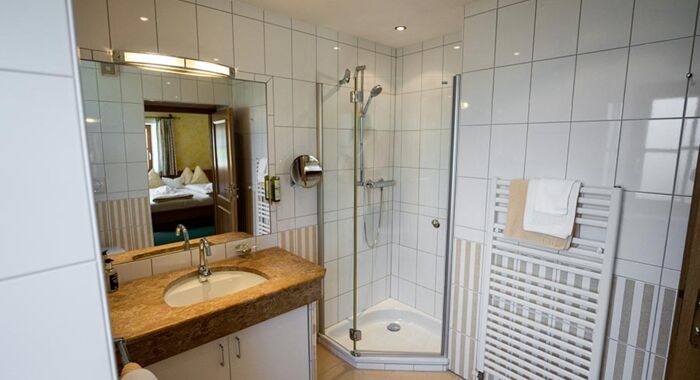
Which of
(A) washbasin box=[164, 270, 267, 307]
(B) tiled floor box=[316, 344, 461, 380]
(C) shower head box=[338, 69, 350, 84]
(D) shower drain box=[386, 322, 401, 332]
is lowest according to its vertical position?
(B) tiled floor box=[316, 344, 461, 380]

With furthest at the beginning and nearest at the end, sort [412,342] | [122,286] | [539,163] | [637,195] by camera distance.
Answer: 1. [412,342]
2. [539,163]
3. [122,286]
4. [637,195]

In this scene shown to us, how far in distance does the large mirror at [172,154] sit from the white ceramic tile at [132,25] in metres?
0.11

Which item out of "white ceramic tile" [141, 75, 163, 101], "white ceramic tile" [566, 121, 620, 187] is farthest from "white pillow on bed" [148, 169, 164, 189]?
"white ceramic tile" [566, 121, 620, 187]

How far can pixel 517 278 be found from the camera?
1863 millimetres

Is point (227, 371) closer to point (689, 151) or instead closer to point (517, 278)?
point (517, 278)

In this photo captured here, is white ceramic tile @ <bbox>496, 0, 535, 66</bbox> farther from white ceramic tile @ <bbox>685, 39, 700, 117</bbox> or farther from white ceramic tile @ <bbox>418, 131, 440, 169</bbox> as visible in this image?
white ceramic tile @ <bbox>418, 131, 440, 169</bbox>

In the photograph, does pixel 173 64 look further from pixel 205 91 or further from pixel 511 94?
pixel 511 94

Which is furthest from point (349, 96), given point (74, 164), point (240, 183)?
point (74, 164)

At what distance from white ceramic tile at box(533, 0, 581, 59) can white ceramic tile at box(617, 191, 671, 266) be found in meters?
0.75

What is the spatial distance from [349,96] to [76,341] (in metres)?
2.19

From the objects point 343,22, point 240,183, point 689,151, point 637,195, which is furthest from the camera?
point 343,22

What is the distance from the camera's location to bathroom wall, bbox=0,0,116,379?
0.41 metres

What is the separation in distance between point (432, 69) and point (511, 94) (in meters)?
0.96

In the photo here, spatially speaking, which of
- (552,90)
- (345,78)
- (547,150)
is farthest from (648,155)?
(345,78)
